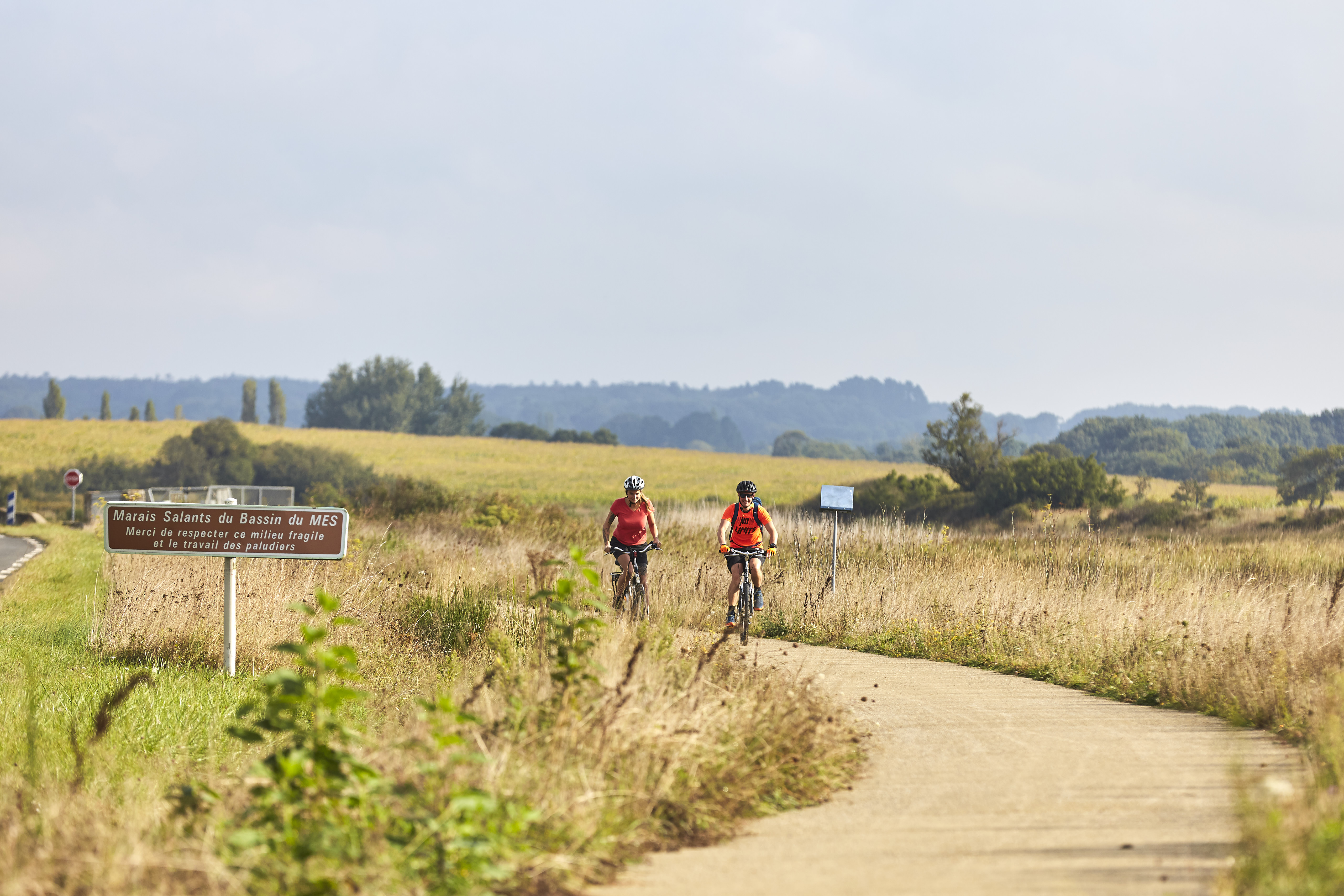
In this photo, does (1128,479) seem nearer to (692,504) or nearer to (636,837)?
(692,504)

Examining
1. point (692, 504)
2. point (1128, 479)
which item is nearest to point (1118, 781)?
point (692, 504)

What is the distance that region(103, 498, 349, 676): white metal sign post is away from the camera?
929 centimetres

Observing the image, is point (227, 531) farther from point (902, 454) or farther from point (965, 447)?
point (902, 454)

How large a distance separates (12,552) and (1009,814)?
25.8m

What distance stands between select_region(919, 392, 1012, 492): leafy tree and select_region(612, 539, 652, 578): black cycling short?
1424 inches

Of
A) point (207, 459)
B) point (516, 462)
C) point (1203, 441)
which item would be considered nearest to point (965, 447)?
point (516, 462)

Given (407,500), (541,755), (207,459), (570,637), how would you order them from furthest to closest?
(207,459) → (407,500) → (570,637) → (541,755)

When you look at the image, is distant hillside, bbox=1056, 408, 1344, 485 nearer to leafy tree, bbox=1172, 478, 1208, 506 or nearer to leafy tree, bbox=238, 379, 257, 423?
leafy tree, bbox=1172, 478, 1208, 506

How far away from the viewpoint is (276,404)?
15250 cm

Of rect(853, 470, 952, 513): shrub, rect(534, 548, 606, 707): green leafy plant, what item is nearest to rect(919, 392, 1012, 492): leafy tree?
rect(853, 470, 952, 513): shrub

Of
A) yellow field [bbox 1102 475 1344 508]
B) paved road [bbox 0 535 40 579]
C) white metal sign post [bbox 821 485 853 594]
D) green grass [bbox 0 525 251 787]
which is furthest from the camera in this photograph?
yellow field [bbox 1102 475 1344 508]

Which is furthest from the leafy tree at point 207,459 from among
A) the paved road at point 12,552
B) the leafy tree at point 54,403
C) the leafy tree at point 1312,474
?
the leafy tree at point 54,403

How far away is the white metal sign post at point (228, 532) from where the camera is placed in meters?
9.29

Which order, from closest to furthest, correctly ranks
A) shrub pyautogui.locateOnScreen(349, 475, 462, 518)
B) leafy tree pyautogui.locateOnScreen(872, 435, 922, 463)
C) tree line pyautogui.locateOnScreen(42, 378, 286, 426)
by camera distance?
shrub pyautogui.locateOnScreen(349, 475, 462, 518)
tree line pyautogui.locateOnScreen(42, 378, 286, 426)
leafy tree pyautogui.locateOnScreen(872, 435, 922, 463)
